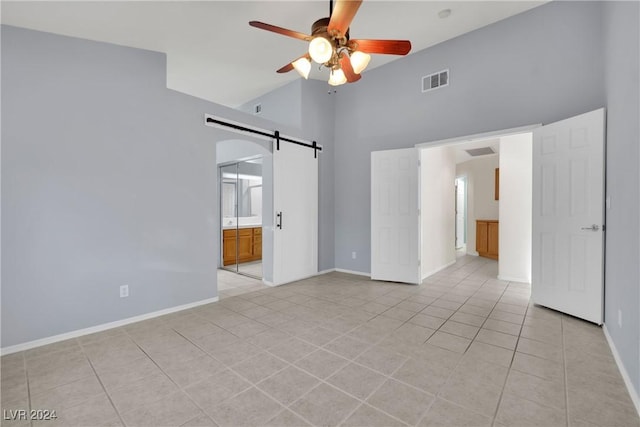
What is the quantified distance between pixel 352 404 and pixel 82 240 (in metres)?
2.88

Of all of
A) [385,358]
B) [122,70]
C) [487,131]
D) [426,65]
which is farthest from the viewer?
[426,65]

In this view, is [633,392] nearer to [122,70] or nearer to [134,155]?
[134,155]

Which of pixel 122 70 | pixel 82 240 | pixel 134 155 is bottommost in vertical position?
pixel 82 240

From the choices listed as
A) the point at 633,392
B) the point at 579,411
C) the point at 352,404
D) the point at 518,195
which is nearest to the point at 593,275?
the point at 633,392

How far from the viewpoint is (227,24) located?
3.26 meters

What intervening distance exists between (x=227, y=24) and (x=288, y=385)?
368 cm

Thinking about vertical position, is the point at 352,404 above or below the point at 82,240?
below

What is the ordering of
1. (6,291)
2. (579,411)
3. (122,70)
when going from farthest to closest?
(122,70), (6,291), (579,411)

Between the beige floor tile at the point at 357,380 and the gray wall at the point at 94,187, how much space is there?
2314mm

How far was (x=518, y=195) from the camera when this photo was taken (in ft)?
15.7

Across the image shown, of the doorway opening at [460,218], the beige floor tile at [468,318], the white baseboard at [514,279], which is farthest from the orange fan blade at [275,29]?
the doorway opening at [460,218]

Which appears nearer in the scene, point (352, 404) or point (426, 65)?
point (352, 404)

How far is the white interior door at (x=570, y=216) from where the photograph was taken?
285 centimetres

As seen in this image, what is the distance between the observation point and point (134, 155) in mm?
3115
